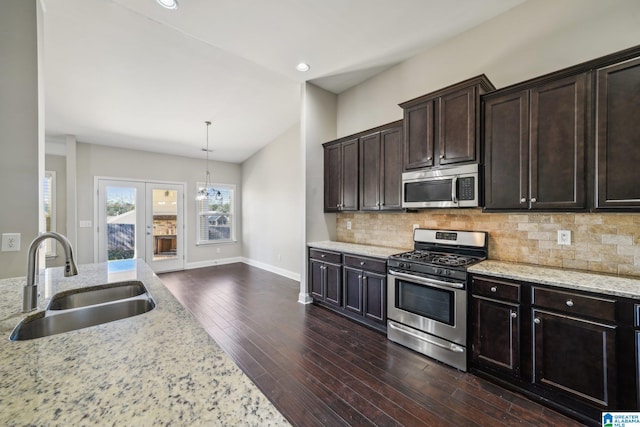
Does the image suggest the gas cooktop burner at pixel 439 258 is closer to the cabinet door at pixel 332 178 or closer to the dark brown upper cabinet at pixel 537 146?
the dark brown upper cabinet at pixel 537 146

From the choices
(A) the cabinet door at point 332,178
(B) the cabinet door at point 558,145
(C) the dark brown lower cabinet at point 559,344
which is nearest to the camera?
(C) the dark brown lower cabinet at point 559,344

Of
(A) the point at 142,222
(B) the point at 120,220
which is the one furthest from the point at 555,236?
(B) the point at 120,220

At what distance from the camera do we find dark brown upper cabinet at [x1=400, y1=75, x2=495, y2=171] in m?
2.47

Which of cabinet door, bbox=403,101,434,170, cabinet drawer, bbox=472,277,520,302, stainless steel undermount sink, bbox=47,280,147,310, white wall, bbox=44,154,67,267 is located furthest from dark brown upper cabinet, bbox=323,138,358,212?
white wall, bbox=44,154,67,267

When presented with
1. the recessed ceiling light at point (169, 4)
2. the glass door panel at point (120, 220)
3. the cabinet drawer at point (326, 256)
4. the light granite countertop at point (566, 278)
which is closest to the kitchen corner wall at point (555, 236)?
the light granite countertop at point (566, 278)

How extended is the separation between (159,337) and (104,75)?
13.2 ft

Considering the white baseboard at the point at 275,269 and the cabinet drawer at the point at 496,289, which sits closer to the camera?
the cabinet drawer at the point at 496,289

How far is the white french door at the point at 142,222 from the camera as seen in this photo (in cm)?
543

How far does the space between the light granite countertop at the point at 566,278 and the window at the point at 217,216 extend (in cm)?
598

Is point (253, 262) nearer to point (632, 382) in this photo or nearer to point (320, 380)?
point (320, 380)

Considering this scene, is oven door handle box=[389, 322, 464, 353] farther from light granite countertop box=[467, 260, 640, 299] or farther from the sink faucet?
the sink faucet

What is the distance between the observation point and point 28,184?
1.91 meters

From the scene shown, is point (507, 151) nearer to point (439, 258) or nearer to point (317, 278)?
point (439, 258)

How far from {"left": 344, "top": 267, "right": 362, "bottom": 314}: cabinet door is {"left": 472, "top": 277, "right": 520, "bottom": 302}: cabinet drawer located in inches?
52.3
